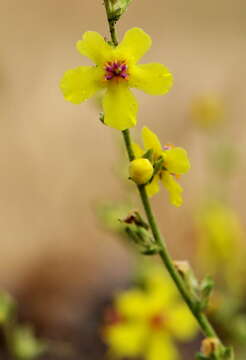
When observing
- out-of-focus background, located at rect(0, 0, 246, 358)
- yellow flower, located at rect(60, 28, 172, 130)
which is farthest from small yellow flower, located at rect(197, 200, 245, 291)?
yellow flower, located at rect(60, 28, 172, 130)

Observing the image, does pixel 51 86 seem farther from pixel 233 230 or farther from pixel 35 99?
pixel 233 230

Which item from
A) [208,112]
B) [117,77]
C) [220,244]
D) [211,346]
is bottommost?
[211,346]

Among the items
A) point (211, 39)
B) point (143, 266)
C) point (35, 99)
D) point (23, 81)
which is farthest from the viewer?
point (211, 39)

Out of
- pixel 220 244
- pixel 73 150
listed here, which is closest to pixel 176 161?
pixel 220 244

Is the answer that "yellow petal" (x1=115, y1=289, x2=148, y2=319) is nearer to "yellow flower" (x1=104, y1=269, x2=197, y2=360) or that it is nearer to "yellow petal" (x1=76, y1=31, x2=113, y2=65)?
"yellow flower" (x1=104, y1=269, x2=197, y2=360)

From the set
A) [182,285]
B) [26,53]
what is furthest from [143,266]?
[26,53]

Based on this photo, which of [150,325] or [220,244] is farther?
[220,244]

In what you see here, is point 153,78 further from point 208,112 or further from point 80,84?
point 208,112
